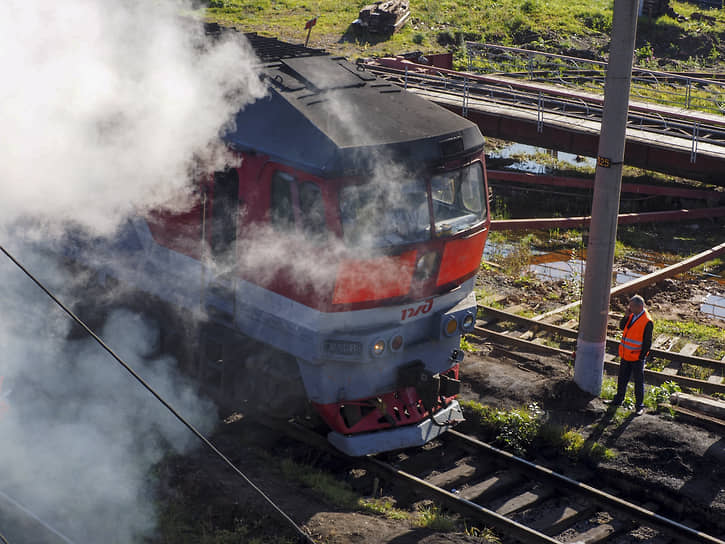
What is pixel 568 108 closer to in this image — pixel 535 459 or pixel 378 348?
pixel 535 459

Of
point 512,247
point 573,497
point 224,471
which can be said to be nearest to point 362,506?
point 224,471

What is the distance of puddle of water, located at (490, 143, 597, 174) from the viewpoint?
20.8m

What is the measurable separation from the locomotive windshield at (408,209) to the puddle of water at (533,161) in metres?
13.0

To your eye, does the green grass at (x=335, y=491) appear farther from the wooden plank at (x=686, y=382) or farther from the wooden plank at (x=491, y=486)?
the wooden plank at (x=686, y=382)

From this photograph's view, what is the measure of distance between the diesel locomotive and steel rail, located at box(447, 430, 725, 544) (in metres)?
0.49

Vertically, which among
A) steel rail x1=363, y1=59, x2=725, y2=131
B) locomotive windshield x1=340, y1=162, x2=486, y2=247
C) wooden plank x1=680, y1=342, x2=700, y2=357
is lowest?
wooden plank x1=680, y1=342, x2=700, y2=357

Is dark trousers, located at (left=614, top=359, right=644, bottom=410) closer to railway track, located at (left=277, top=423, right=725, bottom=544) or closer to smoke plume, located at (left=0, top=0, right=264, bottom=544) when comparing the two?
railway track, located at (left=277, top=423, right=725, bottom=544)

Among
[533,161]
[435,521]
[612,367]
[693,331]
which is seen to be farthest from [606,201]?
[533,161]

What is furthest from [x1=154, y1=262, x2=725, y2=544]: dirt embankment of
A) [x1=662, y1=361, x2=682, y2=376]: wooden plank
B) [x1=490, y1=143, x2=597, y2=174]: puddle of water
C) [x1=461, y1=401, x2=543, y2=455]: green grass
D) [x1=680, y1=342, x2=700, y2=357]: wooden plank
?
[x1=490, y1=143, x2=597, y2=174]: puddle of water

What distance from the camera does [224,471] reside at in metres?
7.34

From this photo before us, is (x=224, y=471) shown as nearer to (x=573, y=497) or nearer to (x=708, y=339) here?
(x=573, y=497)

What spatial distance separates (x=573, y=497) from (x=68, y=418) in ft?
15.9

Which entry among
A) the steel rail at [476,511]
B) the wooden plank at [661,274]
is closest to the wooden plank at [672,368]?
the wooden plank at [661,274]

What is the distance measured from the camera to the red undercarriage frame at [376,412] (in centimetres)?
736
